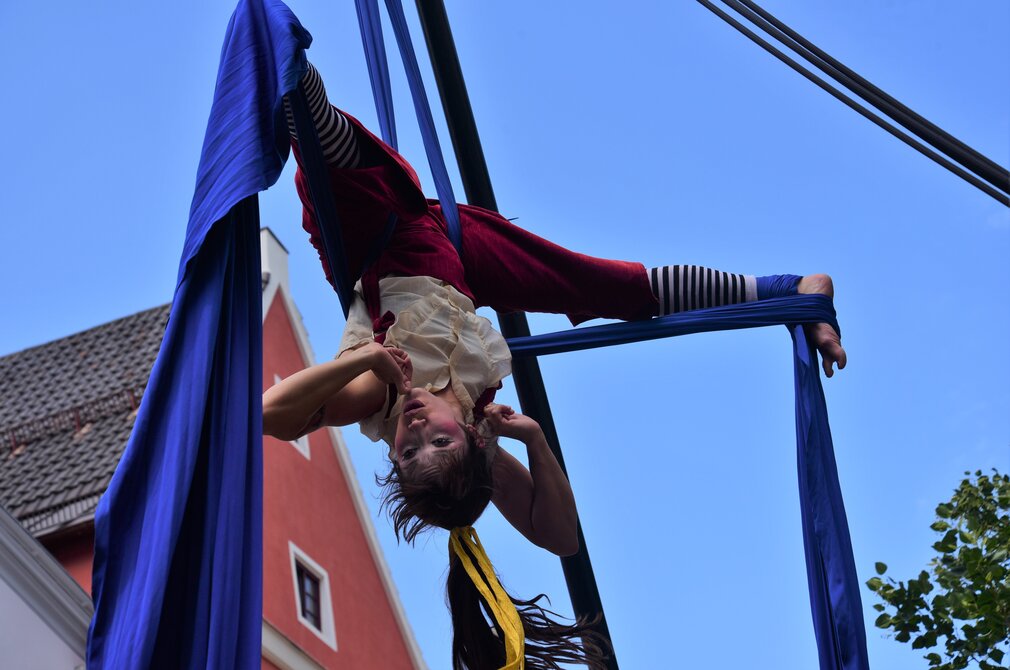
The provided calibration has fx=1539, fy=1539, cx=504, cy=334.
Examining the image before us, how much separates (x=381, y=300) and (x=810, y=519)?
1.25m

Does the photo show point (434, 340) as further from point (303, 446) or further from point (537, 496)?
point (303, 446)

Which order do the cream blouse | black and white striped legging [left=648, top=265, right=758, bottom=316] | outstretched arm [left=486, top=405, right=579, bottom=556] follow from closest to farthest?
the cream blouse, outstretched arm [left=486, top=405, right=579, bottom=556], black and white striped legging [left=648, top=265, right=758, bottom=316]

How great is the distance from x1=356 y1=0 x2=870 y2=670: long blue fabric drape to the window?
6485mm

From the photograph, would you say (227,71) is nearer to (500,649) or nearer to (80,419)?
(500,649)

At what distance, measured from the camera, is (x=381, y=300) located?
405 centimetres

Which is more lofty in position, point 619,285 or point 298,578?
point 619,285

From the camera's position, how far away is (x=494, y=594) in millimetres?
4008

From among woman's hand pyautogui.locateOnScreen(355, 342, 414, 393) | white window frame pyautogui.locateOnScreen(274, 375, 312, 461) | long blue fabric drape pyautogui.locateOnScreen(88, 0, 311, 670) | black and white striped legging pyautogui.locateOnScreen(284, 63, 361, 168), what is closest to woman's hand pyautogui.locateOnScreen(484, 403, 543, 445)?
woman's hand pyautogui.locateOnScreen(355, 342, 414, 393)

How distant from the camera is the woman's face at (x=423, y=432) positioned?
12.8 ft

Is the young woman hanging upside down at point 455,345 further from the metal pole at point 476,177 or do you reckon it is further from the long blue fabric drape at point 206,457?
the metal pole at point 476,177

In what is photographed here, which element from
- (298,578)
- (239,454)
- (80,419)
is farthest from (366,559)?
(239,454)

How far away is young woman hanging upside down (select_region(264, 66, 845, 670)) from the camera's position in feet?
12.8

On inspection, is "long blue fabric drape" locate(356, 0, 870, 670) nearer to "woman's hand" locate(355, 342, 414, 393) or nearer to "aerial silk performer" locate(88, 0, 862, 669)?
"aerial silk performer" locate(88, 0, 862, 669)

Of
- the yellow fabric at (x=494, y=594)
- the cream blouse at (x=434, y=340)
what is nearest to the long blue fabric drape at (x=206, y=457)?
the cream blouse at (x=434, y=340)
